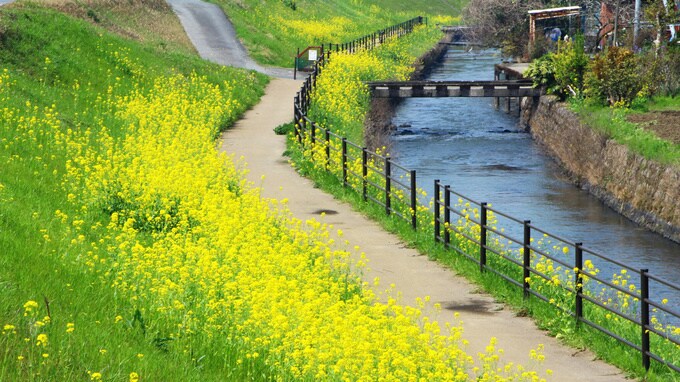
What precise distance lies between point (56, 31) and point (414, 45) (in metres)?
37.2

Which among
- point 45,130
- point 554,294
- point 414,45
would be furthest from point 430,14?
point 554,294

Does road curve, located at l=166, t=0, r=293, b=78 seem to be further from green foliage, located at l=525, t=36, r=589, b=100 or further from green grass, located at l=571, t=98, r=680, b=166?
green grass, located at l=571, t=98, r=680, b=166

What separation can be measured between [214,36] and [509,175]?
2358cm

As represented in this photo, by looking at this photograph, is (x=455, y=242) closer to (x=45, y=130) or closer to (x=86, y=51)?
(x=45, y=130)

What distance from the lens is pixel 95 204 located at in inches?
664

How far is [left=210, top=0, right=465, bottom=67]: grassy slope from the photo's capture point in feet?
166

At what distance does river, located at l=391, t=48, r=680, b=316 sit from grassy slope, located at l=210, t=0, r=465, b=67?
6.61m

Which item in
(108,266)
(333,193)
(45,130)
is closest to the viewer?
(108,266)

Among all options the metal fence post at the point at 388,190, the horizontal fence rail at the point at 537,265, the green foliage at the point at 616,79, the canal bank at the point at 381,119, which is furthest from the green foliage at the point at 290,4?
the metal fence post at the point at 388,190

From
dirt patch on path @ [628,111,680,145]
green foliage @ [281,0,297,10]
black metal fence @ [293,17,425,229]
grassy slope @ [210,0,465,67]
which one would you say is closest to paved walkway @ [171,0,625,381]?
black metal fence @ [293,17,425,229]

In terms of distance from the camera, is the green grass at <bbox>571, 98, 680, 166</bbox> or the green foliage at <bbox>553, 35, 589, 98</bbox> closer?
the green grass at <bbox>571, 98, 680, 166</bbox>

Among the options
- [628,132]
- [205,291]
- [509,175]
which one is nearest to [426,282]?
[205,291]

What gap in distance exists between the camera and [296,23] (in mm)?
62594

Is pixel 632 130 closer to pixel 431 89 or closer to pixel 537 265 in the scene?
pixel 431 89
